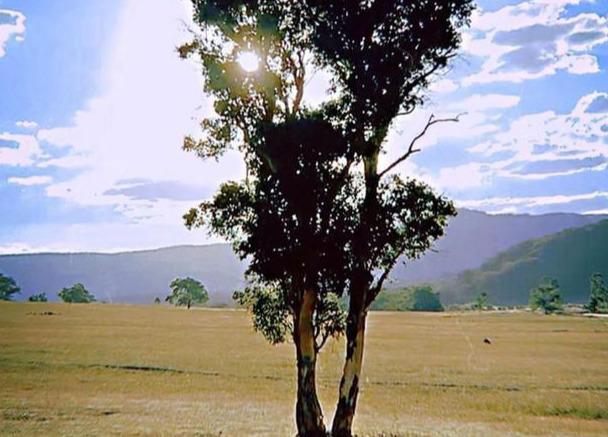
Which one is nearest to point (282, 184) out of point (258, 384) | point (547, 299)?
point (258, 384)

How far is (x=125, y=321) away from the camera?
10262 cm

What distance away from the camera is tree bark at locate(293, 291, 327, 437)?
2149 centimetres

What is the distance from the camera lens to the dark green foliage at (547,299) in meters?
171

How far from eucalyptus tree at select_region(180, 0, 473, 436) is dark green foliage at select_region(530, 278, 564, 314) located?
157146 millimetres

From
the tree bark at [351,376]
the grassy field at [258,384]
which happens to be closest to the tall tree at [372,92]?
the tree bark at [351,376]

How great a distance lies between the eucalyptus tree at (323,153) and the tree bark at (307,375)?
4 centimetres

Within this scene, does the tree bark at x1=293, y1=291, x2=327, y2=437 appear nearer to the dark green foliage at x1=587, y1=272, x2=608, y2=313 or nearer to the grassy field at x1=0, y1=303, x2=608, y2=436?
the grassy field at x1=0, y1=303, x2=608, y2=436

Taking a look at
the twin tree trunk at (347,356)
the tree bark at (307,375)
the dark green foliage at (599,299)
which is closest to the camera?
the tree bark at (307,375)

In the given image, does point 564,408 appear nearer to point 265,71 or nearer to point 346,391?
point 346,391

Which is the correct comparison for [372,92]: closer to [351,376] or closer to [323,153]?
[323,153]

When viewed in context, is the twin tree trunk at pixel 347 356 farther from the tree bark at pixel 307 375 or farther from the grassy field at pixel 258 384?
the grassy field at pixel 258 384

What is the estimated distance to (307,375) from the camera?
71.6 feet

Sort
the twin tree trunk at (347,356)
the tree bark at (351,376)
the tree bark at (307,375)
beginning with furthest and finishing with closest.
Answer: the tree bark at (351,376) < the twin tree trunk at (347,356) < the tree bark at (307,375)

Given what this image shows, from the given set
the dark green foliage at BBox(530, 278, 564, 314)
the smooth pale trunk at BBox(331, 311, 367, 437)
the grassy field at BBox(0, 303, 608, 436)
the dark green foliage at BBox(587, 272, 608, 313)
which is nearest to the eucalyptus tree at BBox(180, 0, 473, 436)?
the smooth pale trunk at BBox(331, 311, 367, 437)
